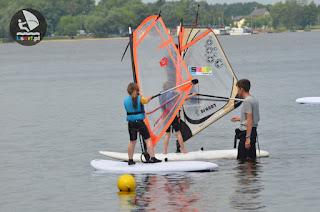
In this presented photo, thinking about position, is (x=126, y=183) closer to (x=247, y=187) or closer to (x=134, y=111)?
(x=134, y=111)

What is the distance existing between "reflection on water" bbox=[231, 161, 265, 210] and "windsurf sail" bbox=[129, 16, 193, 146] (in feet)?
7.25

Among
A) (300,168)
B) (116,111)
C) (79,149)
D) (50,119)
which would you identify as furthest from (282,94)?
(300,168)

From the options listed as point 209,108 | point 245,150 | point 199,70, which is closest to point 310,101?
point 209,108

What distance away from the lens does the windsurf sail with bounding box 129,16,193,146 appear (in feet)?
55.4

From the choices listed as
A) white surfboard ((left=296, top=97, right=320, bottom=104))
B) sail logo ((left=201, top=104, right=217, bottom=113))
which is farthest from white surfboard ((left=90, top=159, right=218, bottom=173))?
white surfboard ((left=296, top=97, right=320, bottom=104))

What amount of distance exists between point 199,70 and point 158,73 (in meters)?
2.17

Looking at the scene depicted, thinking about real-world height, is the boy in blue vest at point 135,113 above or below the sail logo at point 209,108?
above

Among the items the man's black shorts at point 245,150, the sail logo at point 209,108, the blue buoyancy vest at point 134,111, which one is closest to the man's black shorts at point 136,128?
the blue buoyancy vest at point 134,111

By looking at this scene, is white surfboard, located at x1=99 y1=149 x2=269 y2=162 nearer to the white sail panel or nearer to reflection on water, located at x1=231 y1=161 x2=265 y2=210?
reflection on water, located at x1=231 y1=161 x2=265 y2=210

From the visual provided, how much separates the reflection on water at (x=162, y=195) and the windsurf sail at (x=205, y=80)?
298 cm

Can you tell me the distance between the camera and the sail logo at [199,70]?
18.8m

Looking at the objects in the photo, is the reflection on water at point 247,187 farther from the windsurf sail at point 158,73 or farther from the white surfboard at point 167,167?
the windsurf sail at point 158,73

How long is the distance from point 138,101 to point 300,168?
4.64 meters

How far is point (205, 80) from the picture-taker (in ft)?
62.3
